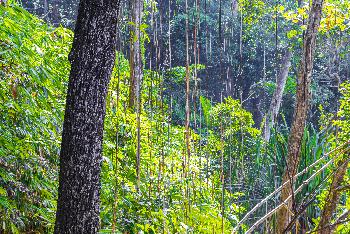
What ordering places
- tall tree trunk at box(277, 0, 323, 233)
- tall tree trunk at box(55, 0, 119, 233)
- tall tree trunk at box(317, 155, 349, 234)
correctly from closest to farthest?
tall tree trunk at box(55, 0, 119, 233) → tall tree trunk at box(317, 155, 349, 234) → tall tree trunk at box(277, 0, 323, 233)

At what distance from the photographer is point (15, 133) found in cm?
245

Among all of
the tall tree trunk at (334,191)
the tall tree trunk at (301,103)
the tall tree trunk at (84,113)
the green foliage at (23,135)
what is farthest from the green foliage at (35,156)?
the tall tree trunk at (301,103)

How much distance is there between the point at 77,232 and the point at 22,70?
1053 millimetres

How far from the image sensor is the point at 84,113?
186 centimetres

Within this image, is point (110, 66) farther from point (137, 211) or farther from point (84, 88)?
point (137, 211)

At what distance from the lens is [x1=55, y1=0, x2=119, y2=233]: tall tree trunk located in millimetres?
1850

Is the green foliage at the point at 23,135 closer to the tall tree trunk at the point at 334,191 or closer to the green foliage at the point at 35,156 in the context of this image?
the green foliage at the point at 35,156

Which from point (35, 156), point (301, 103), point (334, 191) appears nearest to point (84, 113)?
point (35, 156)

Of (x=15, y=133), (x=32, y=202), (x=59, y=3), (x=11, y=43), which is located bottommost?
(x=32, y=202)

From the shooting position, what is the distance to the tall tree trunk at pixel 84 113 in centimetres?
185

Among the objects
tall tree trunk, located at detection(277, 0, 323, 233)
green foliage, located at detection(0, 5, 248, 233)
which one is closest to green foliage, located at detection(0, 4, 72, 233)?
green foliage, located at detection(0, 5, 248, 233)

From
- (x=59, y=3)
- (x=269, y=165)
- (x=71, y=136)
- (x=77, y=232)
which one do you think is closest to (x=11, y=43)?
(x=71, y=136)

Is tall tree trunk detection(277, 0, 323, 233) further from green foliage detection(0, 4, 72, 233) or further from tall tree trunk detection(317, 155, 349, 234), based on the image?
green foliage detection(0, 4, 72, 233)

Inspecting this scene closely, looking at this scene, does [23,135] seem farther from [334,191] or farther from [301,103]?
[301,103]
